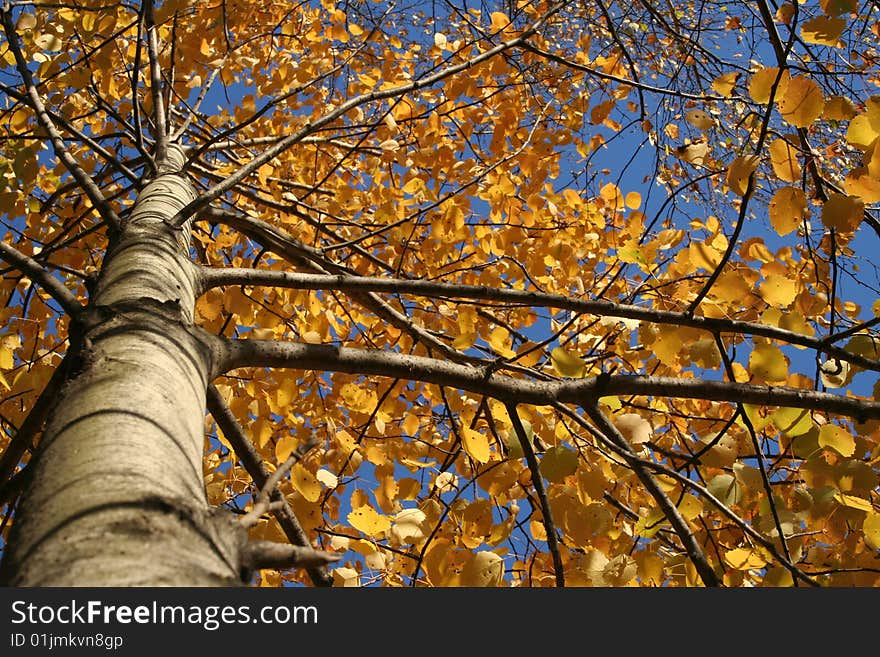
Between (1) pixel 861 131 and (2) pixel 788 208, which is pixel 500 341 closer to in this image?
(2) pixel 788 208

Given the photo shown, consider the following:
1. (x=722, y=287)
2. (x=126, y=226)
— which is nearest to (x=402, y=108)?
(x=126, y=226)

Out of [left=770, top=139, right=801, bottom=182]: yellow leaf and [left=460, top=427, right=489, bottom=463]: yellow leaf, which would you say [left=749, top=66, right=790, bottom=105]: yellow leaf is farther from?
[left=460, top=427, right=489, bottom=463]: yellow leaf

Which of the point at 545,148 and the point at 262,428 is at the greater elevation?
the point at 545,148

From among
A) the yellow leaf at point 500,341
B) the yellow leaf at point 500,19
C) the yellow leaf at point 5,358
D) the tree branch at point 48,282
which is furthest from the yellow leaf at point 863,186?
the yellow leaf at point 5,358

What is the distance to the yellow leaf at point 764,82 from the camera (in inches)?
53.6

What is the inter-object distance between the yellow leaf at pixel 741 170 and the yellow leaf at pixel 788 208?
0.09 metres

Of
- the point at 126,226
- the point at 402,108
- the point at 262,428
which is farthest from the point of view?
the point at 402,108

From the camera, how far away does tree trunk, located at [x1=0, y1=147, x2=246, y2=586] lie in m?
0.69

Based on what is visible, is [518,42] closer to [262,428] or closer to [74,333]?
[262,428]

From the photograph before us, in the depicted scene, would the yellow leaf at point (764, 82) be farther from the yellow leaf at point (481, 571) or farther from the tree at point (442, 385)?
the yellow leaf at point (481, 571)

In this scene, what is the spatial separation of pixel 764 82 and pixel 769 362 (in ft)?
2.08

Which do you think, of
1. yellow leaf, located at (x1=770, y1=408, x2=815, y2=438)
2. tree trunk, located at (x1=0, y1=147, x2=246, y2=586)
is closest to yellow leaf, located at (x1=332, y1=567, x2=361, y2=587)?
tree trunk, located at (x1=0, y1=147, x2=246, y2=586)

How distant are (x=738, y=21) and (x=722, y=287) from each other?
2.73 metres

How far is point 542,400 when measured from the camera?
1.40 m
